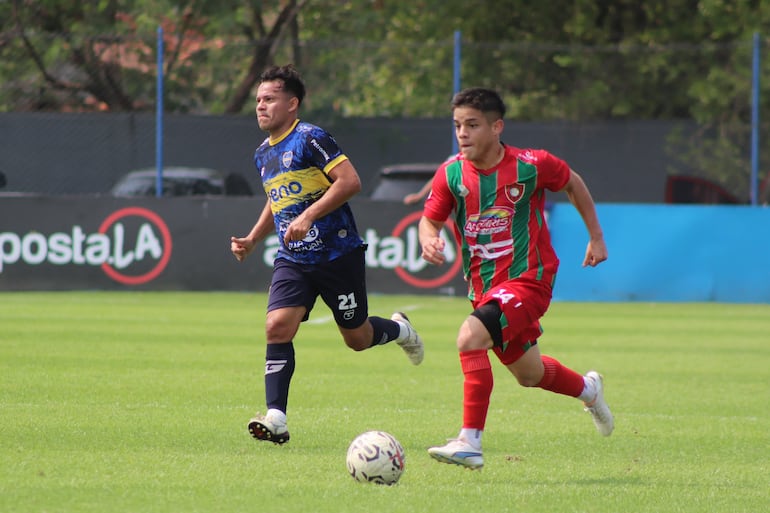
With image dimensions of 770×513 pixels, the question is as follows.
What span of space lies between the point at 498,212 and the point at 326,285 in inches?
48.9

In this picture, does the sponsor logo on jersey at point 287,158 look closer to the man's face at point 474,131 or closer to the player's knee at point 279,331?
the player's knee at point 279,331

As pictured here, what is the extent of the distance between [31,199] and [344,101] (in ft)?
14.9

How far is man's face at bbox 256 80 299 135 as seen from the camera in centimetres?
751

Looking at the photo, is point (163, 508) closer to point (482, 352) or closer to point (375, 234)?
point (482, 352)

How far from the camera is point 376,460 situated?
6.02 metres

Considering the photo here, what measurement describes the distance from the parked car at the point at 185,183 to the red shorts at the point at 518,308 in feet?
40.6

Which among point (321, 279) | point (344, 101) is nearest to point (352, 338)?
point (321, 279)

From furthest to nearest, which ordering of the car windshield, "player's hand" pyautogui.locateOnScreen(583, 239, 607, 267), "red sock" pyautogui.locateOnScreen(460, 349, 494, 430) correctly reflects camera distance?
1. the car windshield
2. "player's hand" pyautogui.locateOnScreen(583, 239, 607, 267)
3. "red sock" pyautogui.locateOnScreen(460, 349, 494, 430)

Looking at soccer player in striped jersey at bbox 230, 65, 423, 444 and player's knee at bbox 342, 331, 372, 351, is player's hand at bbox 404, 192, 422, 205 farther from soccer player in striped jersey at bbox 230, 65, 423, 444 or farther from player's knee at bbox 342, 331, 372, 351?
soccer player in striped jersey at bbox 230, 65, 423, 444

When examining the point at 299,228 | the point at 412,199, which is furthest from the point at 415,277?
the point at 299,228

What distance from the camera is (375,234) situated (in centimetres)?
1861

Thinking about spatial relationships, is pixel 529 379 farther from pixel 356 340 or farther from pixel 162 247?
pixel 162 247

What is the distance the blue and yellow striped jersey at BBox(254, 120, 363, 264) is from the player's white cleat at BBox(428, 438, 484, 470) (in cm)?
171

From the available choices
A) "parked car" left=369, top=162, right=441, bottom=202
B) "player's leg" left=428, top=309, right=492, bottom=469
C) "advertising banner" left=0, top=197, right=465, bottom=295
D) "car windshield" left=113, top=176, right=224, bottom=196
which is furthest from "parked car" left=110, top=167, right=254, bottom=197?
"player's leg" left=428, top=309, right=492, bottom=469
